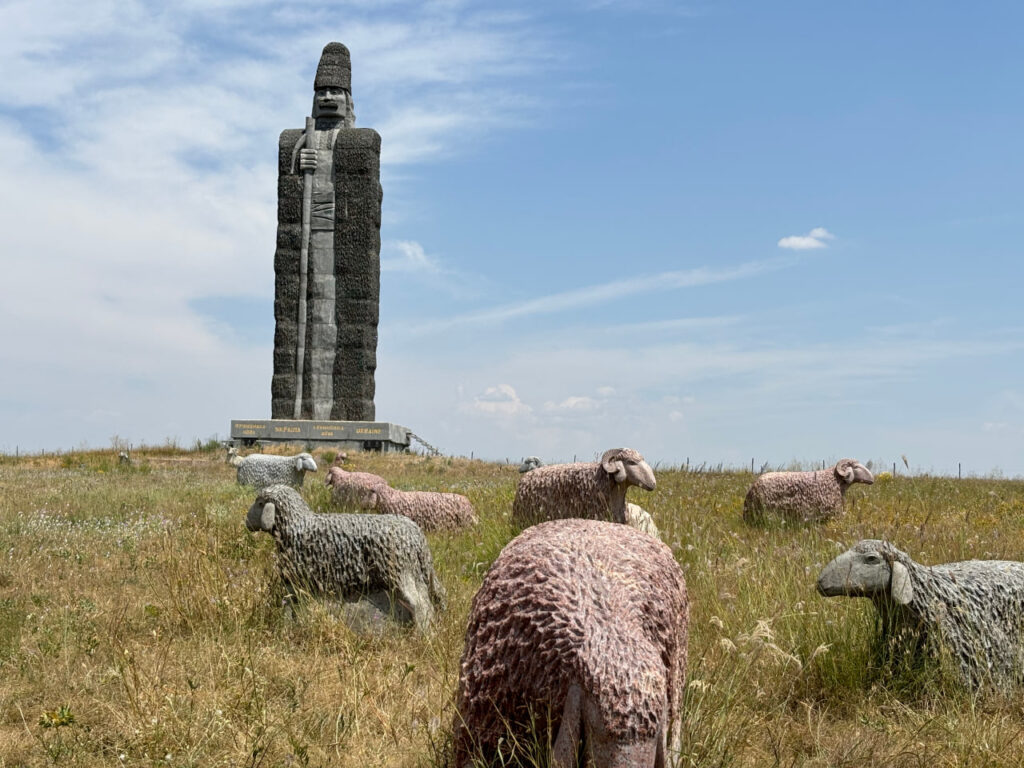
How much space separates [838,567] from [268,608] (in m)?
3.88

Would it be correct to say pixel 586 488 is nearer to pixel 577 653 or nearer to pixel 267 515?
pixel 267 515

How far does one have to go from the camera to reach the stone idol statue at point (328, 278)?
25.5m

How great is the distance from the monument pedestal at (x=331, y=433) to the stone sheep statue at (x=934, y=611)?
816 inches

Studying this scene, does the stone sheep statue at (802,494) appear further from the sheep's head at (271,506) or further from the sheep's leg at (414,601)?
the sheep's head at (271,506)

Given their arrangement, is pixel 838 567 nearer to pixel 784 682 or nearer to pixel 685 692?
pixel 784 682

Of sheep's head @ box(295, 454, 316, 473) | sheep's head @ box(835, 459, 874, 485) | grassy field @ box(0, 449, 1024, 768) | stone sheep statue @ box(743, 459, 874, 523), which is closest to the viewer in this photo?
grassy field @ box(0, 449, 1024, 768)

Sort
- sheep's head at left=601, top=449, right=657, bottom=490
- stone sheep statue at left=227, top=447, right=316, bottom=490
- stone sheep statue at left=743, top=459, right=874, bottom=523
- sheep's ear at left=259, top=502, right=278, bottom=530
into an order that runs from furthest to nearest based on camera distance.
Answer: stone sheep statue at left=227, top=447, right=316, bottom=490 → stone sheep statue at left=743, top=459, right=874, bottom=523 → sheep's head at left=601, top=449, right=657, bottom=490 → sheep's ear at left=259, top=502, right=278, bottom=530

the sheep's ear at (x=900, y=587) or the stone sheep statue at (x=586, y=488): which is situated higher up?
the stone sheep statue at (x=586, y=488)

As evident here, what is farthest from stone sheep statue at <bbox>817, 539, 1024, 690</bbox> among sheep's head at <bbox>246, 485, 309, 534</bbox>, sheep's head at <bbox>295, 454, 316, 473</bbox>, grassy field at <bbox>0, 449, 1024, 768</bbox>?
sheep's head at <bbox>295, 454, 316, 473</bbox>

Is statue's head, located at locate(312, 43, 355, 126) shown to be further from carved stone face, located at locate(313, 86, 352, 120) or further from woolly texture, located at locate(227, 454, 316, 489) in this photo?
woolly texture, located at locate(227, 454, 316, 489)

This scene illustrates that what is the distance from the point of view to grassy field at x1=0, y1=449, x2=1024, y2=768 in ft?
13.5

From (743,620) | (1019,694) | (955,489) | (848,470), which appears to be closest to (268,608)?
Result: (743,620)

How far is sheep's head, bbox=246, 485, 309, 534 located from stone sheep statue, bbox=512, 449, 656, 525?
2941mm

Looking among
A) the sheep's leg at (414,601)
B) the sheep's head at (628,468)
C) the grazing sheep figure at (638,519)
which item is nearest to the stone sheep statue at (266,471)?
the grazing sheep figure at (638,519)
